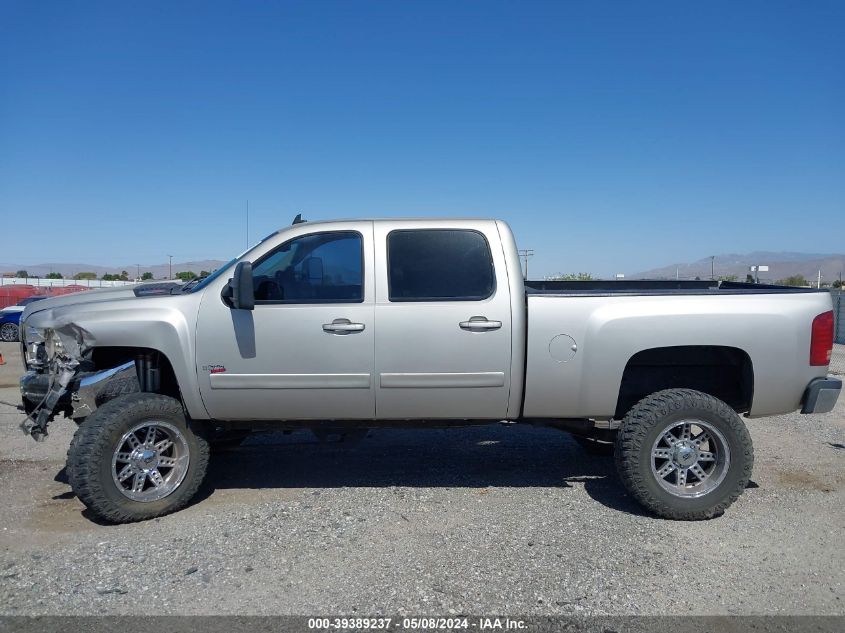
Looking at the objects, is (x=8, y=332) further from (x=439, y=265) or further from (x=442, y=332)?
(x=442, y=332)

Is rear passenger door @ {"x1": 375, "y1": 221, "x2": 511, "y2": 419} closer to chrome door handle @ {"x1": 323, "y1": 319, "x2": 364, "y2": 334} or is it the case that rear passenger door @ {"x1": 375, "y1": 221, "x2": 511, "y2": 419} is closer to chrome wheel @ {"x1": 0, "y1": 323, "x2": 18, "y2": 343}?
chrome door handle @ {"x1": 323, "y1": 319, "x2": 364, "y2": 334}

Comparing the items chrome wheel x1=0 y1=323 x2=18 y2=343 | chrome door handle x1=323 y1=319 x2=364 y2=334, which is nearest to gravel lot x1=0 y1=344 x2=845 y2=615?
chrome door handle x1=323 y1=319 x2=364 y2=334

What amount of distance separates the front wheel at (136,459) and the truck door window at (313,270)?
1.11m

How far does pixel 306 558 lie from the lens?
402 centimetres

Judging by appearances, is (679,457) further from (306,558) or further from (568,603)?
(306,558)

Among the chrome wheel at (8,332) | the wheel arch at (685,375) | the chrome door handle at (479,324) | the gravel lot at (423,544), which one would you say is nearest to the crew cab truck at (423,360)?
the chrome door handle at (479,324)

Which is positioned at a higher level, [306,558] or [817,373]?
[817,373]

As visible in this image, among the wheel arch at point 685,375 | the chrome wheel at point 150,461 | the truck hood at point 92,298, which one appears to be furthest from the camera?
the wheel arch at point 685,375

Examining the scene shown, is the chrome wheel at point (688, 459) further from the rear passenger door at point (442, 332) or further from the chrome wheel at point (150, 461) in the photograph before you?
the chrome wheel at point (150, 461)

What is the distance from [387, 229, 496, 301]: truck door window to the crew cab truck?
2 cm

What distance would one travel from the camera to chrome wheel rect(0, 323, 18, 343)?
18856mm

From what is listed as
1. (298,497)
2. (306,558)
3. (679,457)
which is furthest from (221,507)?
(679,457)

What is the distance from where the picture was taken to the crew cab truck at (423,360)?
15.1 ft

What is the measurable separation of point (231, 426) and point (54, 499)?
1.52 m
